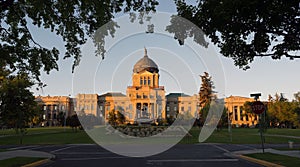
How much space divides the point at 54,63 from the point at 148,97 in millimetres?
112427

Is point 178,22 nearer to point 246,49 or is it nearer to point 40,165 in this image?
point 246,49

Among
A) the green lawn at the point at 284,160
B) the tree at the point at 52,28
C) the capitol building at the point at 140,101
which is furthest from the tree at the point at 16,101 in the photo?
the capitol building at the point at 140,101

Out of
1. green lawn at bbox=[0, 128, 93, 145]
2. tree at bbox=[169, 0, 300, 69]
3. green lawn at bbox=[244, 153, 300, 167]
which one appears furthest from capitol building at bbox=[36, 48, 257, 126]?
tree at bbox=[169, 0, 300, 69]

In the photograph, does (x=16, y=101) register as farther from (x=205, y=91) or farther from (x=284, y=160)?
(x=205, y=91)

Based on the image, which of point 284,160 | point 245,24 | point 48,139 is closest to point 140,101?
point 48,139

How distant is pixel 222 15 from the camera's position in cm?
1030

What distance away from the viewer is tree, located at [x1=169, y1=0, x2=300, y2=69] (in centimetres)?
996

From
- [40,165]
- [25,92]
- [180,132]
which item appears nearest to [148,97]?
[180,132]

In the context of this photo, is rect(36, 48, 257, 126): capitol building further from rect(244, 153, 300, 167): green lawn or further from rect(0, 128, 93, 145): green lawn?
rect(244, 153, 300, 167): green lawn

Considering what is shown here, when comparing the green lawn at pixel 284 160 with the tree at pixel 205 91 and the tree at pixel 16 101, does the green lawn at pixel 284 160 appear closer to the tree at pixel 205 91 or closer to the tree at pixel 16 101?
the tree at pixel 16 101

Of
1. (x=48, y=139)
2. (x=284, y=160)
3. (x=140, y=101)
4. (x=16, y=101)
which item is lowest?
(x=48, y=139)

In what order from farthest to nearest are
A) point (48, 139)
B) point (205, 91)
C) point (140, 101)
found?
1. point (140, 101)
2. point (205, 91)
3. point (48, 139)

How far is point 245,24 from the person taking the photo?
1102cm

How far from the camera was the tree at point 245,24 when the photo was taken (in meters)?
9.96
